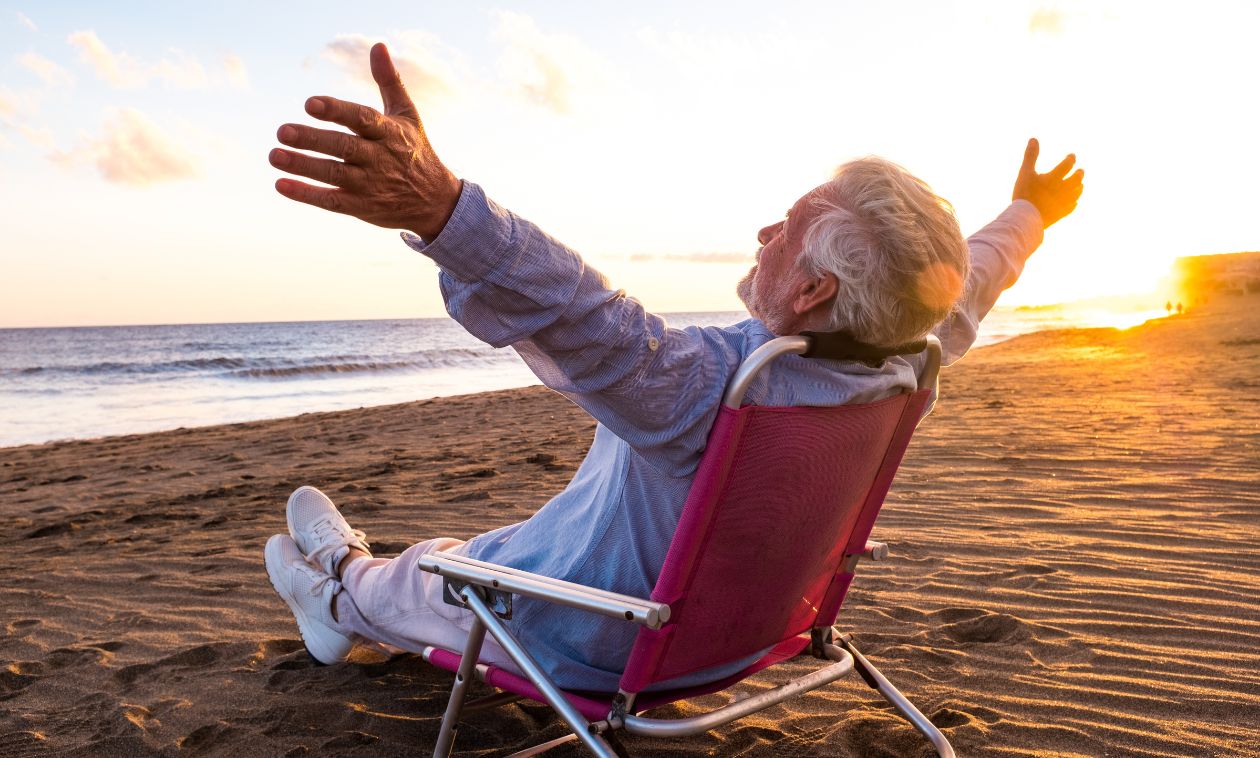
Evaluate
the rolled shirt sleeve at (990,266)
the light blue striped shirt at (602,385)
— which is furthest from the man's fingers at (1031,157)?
the light blue striped shirt at (602,385)

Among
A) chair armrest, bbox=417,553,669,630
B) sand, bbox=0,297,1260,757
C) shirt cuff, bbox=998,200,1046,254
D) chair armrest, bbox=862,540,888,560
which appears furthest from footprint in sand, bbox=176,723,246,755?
shirt cuff, bbox=998,200,1046,254

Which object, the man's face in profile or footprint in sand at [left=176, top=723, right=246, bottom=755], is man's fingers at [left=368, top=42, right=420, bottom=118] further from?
footprint in sand at [left=176, top=723, right=246, bottom=755]

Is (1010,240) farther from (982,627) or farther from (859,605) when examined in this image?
(859,605)

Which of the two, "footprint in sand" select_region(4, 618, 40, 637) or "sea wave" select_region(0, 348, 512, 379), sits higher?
"footprint in sand" select_region(4, 618, 40, 637)

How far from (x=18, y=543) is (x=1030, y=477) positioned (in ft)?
21.2

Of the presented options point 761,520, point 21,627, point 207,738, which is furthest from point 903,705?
point 21,627

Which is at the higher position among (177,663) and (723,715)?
(723,715)

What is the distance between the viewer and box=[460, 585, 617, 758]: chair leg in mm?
1796

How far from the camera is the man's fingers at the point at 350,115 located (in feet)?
3.82

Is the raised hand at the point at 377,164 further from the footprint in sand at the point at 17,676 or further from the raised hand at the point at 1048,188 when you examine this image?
the footprint in sand at the point at 17,676

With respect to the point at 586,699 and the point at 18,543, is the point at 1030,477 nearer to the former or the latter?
the point at 586,699

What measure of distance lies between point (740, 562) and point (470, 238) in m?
0.89

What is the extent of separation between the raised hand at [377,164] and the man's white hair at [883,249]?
694 mm

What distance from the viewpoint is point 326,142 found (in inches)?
47.1
